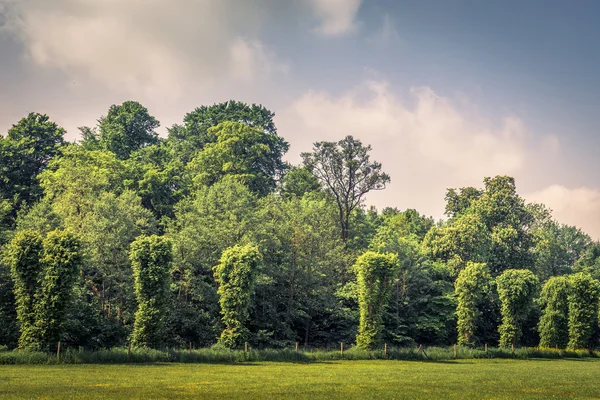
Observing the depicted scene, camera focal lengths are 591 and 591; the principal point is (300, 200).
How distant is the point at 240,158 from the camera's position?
302 feet

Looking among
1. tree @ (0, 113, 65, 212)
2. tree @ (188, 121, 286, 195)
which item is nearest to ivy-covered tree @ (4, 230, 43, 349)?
tree @ (0, 113, 65, 212)

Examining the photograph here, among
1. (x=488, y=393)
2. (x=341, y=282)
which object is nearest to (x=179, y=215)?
(x=341, y=282)

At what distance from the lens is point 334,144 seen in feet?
294

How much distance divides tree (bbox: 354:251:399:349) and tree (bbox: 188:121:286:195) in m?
26.2

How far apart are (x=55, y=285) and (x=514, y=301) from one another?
53.7 metres

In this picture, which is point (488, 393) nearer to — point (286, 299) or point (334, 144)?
point (286, 299)

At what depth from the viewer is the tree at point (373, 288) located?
64.6m

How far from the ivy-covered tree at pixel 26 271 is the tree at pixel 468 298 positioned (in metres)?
48.1

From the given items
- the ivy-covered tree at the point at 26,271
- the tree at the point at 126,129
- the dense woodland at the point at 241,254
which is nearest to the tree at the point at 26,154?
the dense woodland at the point at 241,254

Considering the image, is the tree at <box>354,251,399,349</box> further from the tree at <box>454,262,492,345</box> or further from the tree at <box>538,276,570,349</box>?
the tree at <box>538,276,570,349</box>

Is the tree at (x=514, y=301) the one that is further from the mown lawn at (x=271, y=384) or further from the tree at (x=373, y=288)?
the mown lawn at (x=271, y=384)

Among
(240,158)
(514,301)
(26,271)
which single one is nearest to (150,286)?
(26,271)

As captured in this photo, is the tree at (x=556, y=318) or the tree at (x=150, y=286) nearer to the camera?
the tree at (x=150, y=286)

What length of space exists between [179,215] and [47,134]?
28838 millimetres
